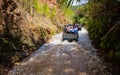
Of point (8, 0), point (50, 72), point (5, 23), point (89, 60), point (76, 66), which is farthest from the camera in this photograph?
point (8, 0)

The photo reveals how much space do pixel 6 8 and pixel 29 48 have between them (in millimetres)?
3455

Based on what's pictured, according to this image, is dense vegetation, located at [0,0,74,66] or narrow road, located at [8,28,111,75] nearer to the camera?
narrow road, located at [8,28,111,75]

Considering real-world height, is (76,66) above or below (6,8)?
below

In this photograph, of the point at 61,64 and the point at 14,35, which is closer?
the point at 61,64

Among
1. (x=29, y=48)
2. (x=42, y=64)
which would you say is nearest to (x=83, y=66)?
(x=42, y=64)

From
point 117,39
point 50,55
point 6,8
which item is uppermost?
point 6,8

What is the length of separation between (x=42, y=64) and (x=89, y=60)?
3.09 m

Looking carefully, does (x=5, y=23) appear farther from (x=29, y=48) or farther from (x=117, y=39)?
(x=117, y=39)

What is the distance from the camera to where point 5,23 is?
16.0m

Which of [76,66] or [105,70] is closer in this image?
[105,70]

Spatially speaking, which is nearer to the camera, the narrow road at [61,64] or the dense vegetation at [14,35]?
the narrow road at [61,64]

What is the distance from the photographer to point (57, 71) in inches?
493

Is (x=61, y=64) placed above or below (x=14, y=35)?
below

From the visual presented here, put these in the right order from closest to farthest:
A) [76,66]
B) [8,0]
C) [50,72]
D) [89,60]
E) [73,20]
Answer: [50,72], [76,66], [89,60], [8,0], [73,20]
